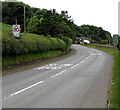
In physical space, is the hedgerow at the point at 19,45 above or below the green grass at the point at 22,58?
above

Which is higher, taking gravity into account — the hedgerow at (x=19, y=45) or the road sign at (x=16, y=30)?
the road sign at (x=16, y=30)

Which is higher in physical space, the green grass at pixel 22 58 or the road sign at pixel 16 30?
the road sign at pixel 16 30

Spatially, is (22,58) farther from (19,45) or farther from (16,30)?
(16,30)

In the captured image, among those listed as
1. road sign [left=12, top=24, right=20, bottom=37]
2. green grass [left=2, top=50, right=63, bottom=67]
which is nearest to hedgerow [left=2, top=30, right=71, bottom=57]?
green grass [left=2, top=50, right=63, bottom=67]

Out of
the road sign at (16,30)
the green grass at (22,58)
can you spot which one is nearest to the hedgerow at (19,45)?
the green grass at (22,58)

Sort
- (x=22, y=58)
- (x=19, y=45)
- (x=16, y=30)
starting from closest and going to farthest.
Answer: (x=19, y=45), (x=16, y=30), (x=22, y=58)

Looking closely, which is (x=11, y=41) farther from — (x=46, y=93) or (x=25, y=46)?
(x=46, y=93)

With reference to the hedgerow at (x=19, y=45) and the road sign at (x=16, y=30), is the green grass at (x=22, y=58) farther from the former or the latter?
the road sign at (x=16, y=30)

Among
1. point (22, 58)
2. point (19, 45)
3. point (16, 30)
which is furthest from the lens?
point (22, 58)

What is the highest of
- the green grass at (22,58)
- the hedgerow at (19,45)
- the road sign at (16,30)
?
the road sign at (16,30)

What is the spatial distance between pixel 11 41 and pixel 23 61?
3.66 metres

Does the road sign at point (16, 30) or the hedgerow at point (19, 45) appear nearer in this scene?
the hedgerow at point (19, 45)

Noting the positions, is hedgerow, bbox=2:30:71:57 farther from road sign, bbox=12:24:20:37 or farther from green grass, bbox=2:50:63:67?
road sign, bbox=12:24:20:37

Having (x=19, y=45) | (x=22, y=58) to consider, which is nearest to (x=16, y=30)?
(x=19, y=45)
